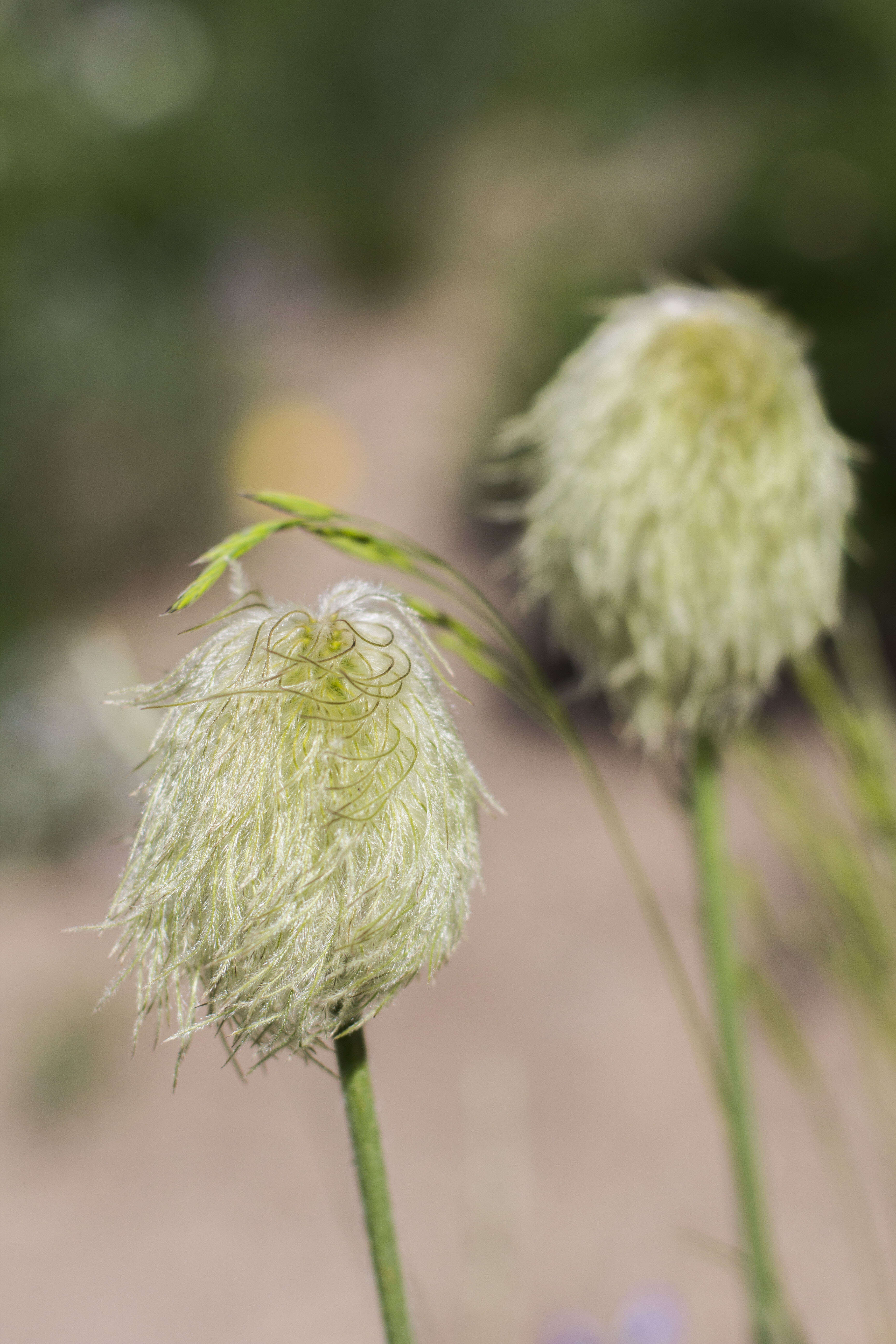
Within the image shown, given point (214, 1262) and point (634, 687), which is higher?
→ point (634, 687)

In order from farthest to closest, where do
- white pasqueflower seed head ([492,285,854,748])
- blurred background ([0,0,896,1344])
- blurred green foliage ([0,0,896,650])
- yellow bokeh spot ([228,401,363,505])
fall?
yellow bokeh spot ([228,401,363,505])
blurred green foliage ([0,0,896,650])
blurred background ([0,0,896,1344])
white pasqueflower seed head ([492,285,854,748])

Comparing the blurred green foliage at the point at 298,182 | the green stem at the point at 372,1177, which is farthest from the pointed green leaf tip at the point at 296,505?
the blurred green foliage at the point at 298,182

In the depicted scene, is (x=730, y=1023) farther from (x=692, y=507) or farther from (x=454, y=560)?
(x=454, y=560)

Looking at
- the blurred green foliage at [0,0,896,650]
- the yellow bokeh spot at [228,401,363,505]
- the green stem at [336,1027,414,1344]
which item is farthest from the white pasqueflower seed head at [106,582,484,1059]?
the yellow bokeh spot at [228,401,363,505]

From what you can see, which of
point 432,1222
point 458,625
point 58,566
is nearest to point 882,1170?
point 432,1222

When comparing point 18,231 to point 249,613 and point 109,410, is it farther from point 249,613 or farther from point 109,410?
point 249,613

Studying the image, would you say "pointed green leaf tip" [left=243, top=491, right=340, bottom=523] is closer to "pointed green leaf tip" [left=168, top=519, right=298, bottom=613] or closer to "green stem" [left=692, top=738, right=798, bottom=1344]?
"pointed green leaf tip" [left=168, top=519, right=298, bottom=613]
